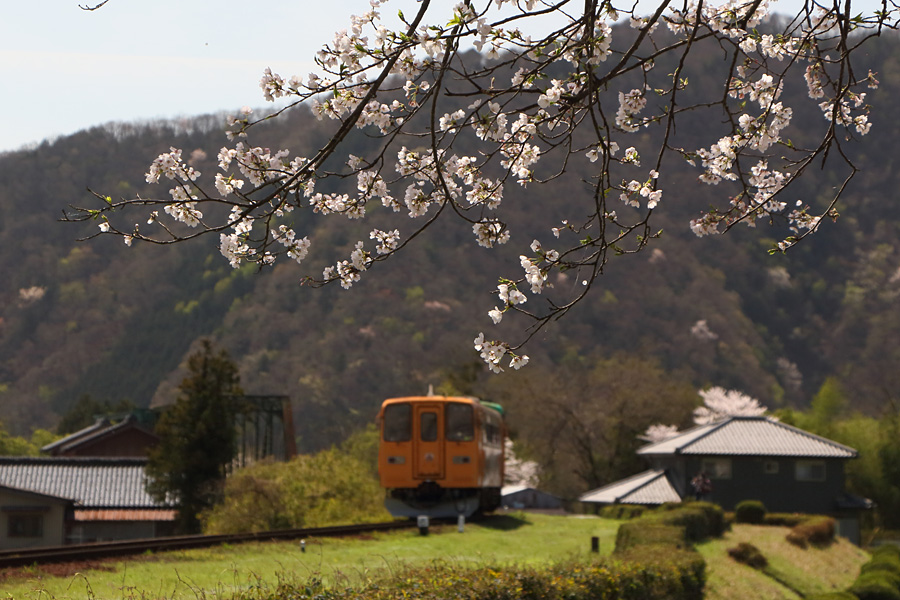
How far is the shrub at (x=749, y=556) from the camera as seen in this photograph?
20484 millimetres

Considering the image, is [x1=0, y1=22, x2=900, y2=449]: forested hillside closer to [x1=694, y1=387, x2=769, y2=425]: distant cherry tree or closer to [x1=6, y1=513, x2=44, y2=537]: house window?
[x1=694, y1=387, x2=769, y2=425]: distant cherry tree

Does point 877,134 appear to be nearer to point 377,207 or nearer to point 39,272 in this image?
point 377,207

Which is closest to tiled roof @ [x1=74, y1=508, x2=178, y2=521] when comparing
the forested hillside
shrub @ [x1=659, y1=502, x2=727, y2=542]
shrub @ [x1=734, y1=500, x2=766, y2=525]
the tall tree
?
the tall tree

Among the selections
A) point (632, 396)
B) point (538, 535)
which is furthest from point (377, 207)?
point (538, 535)

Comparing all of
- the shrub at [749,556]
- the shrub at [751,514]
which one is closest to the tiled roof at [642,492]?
the shrub at [751,514]

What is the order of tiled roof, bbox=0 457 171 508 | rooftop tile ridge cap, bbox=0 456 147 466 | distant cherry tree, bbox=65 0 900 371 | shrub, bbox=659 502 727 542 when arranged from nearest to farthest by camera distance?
distant cherry tree, bbox=65 0 900 371, shrub, bbox=659 502 727 542, tiled roof, bbox=0 457 171 508, rooftop tile ridge cap, bbox=0 456 147 466

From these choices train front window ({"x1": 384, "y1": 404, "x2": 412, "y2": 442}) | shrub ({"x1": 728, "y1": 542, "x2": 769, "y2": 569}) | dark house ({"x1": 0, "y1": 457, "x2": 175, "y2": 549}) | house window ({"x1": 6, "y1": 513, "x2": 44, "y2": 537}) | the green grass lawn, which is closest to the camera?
the green grass lawn

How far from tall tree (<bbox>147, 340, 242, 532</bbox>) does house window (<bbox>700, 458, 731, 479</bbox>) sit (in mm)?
19913

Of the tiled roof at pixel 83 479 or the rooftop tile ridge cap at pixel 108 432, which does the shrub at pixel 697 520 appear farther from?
the rooftop tile ridge cap at pixel 108 432

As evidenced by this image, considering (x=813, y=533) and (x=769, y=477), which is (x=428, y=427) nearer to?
(x=813, y=533)

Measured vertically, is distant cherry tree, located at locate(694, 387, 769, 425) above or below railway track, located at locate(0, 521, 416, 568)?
above

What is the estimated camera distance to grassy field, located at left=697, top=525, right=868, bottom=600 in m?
16.8

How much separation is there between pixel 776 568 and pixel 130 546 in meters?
13.6

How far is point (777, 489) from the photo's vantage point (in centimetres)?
4262
